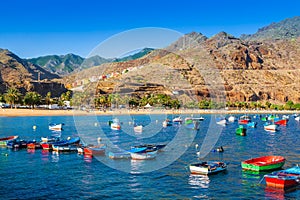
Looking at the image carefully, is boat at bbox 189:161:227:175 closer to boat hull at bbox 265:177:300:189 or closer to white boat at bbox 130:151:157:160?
boat hull at bbox 265:177:300:189

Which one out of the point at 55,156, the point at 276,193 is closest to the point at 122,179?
the point at 276,193

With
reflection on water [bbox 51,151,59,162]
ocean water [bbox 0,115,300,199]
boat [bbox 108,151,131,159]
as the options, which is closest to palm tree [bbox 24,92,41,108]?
ocean water [bbox 0,115,300,199]

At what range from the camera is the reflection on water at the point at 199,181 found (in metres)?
37.3

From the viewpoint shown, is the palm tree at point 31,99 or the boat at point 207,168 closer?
the boat at point 207,168

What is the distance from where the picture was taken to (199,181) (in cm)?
3884

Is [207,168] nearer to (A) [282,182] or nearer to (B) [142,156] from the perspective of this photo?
(A) [282,182]

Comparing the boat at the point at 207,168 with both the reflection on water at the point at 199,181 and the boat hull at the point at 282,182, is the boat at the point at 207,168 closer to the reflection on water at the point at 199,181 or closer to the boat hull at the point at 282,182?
the reflection on water at the point at 199,181

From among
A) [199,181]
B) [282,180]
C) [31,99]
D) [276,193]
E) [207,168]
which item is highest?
[31,99]

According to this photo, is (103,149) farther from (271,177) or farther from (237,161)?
(271,177)

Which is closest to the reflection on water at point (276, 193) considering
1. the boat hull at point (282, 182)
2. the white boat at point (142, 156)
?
the boat hull at point (282, 182)

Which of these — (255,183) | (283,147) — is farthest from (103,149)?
(283,147)

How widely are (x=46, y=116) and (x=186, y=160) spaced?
108737 mm

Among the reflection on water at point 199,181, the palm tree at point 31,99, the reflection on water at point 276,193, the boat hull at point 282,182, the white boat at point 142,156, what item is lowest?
the reflection on water at point 276,193

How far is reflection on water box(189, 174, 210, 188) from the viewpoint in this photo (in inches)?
1468
